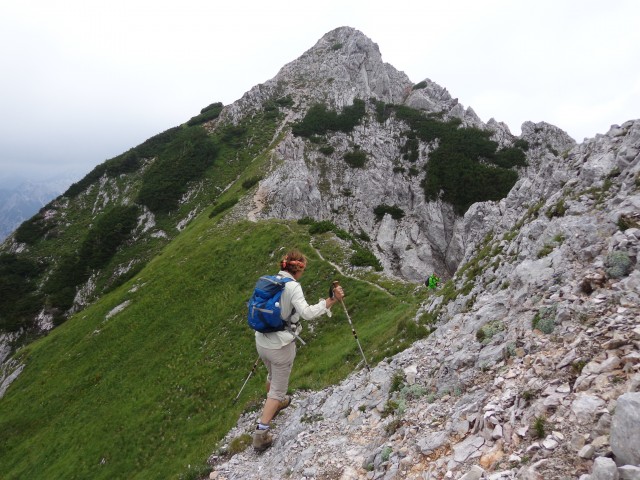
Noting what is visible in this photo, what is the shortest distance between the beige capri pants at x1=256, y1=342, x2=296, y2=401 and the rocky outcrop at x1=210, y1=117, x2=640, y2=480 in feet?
4.50

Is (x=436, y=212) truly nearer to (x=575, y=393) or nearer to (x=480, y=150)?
(x=480, y=150)

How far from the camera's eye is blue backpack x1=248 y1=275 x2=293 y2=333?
353 inches

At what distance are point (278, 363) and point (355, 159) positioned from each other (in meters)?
72.5

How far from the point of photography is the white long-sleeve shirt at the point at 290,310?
28.3 ft

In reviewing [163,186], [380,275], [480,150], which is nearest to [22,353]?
[163,186]

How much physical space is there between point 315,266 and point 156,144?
78080mm

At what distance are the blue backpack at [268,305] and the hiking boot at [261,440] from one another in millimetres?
3844

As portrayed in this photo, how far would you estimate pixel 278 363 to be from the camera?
9734 millimetres

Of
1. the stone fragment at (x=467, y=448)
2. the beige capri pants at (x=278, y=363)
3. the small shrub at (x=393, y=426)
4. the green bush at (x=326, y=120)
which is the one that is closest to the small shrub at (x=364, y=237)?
the green bush at (x=326, y=120)

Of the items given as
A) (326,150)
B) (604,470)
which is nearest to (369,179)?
(326,150)

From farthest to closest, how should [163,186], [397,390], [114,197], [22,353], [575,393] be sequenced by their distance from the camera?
1. [114,197]
2. [163,186]
3. [22,353]
4. [397,390]
5. [575,393]

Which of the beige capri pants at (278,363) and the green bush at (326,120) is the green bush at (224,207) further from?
the beige capri pants at (278,363)

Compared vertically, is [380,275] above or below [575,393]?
below

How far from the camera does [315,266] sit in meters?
30.2
